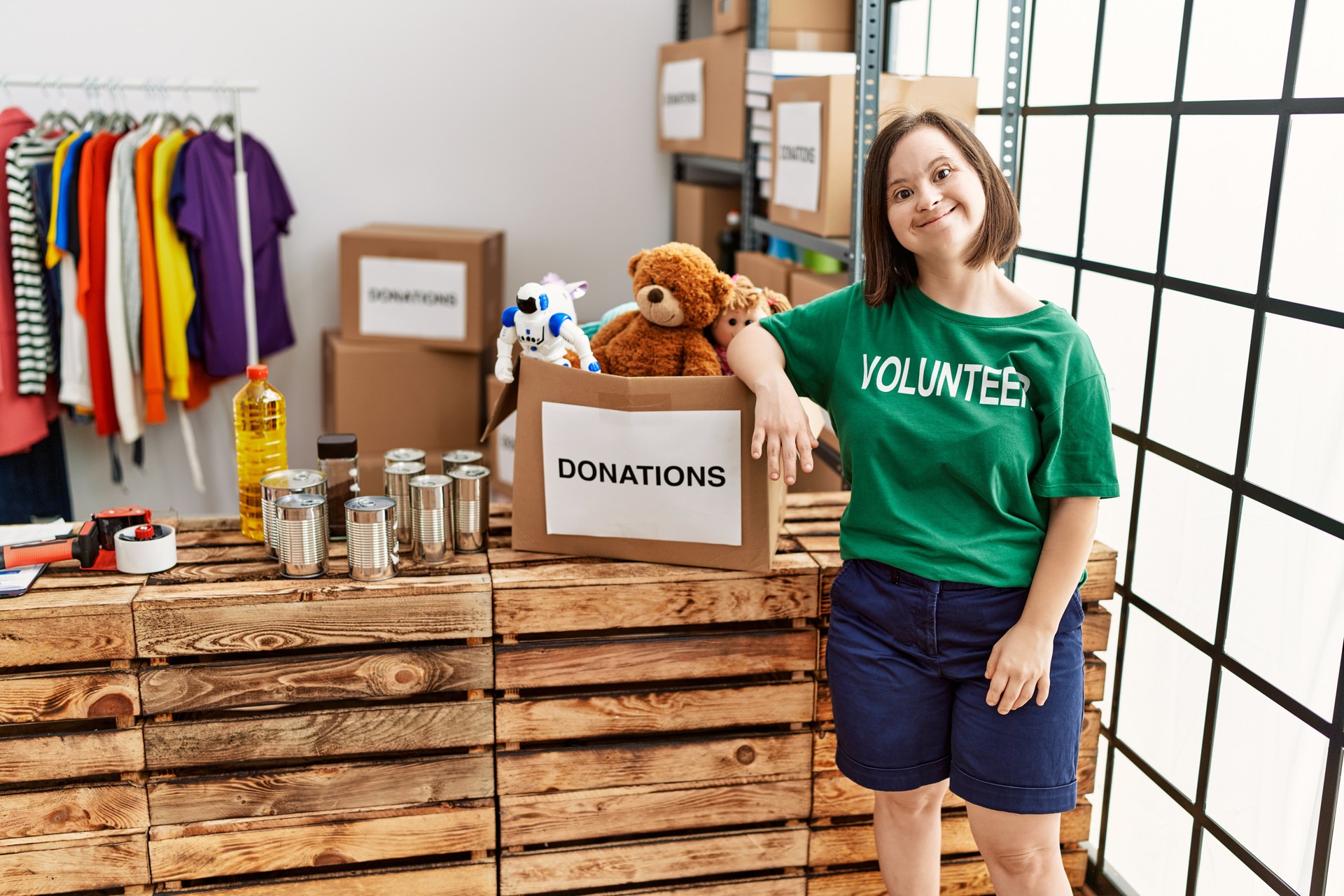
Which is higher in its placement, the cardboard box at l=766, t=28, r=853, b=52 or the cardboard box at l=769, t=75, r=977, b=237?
the cardboard box at l=766, t=28, r=853, b=52

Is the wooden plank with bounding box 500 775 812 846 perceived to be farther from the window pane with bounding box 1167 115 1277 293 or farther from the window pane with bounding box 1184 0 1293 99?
the window pane with bounding box 1184 0 1293 99

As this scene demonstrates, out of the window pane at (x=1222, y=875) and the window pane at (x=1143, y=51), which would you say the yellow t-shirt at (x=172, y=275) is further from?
the window pane at (x=1222, y=875)

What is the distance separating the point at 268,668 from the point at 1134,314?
4.74 feet

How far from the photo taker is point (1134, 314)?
1.76m

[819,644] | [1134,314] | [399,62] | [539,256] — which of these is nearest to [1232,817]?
[819,644]

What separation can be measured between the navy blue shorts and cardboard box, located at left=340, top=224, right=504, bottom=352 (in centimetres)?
205

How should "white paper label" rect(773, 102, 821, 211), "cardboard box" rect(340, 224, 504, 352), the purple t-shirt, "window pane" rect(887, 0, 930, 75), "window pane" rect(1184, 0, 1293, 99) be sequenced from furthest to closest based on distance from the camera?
"cardboard box" rect(340, 224, 504, 352)
the purple t-shirt
"window pane" rect(887, 0, 930, 75)
"white paper label" rect(773, 102, 821, 211)
"window pane" rect(1184, 0, 1293, 99)

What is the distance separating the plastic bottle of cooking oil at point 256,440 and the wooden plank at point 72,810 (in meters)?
0.42

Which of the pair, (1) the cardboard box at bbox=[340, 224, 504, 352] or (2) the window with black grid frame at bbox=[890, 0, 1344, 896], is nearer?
(2) the window with black grid frame at bbox=[890, 0, 1344, 896]

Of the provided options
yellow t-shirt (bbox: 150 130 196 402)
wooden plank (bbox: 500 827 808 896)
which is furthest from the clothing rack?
wooden plank (bbox: 500 827 808 896)

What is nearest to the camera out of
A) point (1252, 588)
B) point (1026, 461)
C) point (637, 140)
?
point (1026, 461)

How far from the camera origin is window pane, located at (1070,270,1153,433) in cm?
175

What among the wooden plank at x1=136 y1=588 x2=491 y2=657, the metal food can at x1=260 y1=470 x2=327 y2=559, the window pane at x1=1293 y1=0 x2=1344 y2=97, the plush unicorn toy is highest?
the window pane at x1=1293 y1=0 x2=1344 y2=97

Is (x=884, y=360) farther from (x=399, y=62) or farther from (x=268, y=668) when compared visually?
(x=399, y=62)
